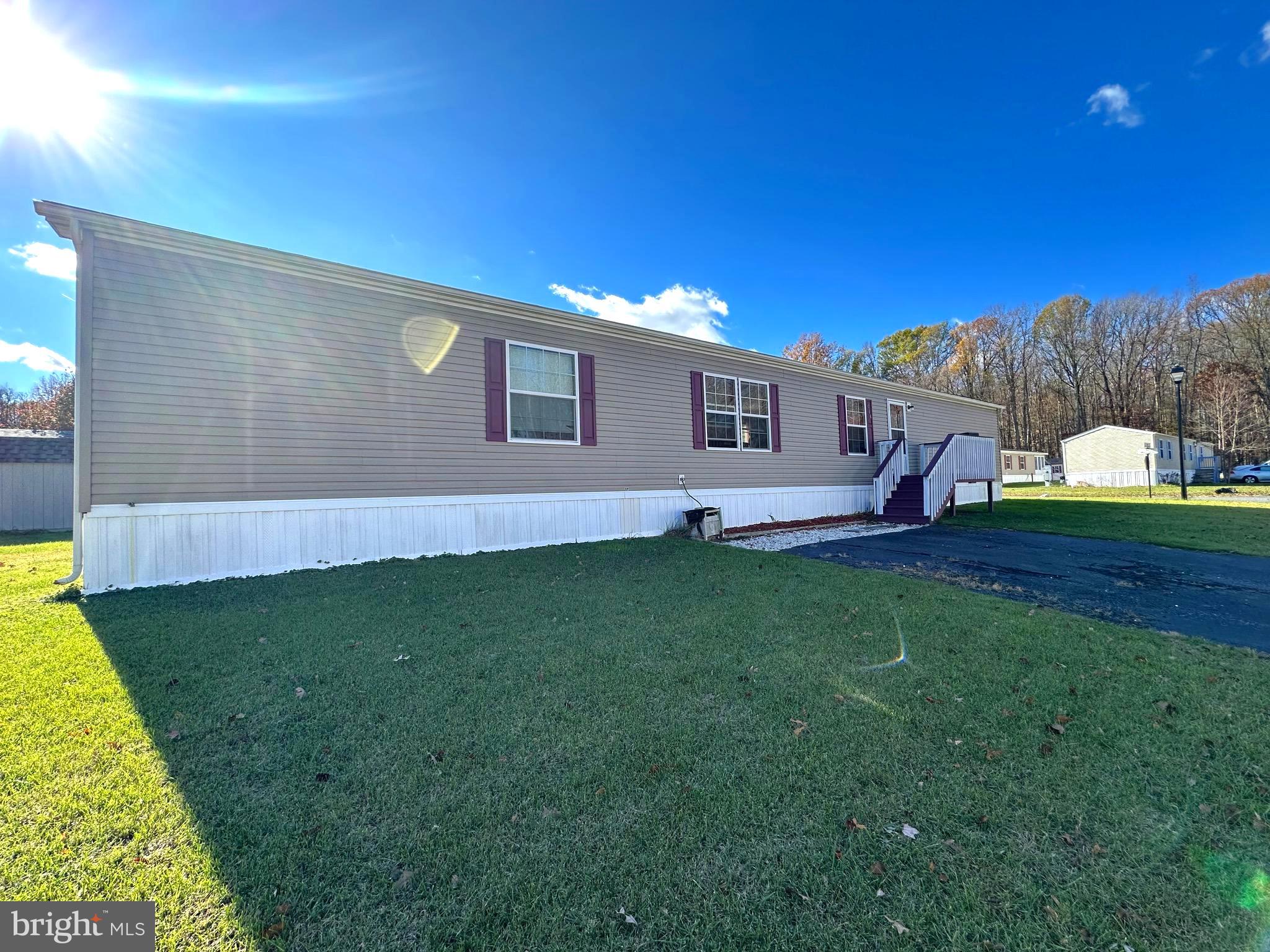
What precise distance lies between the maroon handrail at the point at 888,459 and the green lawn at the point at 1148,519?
1883 mm

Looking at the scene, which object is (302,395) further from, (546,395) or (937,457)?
(937,457)

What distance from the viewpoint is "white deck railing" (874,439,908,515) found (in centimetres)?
1277

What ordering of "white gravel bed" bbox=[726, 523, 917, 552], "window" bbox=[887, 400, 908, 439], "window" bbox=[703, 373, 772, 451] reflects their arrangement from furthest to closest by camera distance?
1. "window" bbox=[887, 400, 908, 439]
2. "window" bbox=[703, 373, 772, 451]
3. "white gravel bed" bbox=[726, 523, 917, 552]

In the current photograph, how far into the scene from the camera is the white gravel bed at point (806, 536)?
28.9ft

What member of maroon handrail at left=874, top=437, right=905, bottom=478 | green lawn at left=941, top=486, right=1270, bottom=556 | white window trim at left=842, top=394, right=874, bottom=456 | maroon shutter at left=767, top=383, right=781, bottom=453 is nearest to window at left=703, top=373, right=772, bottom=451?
maroon shutter at left=767, top=383, right=781, bottom=453

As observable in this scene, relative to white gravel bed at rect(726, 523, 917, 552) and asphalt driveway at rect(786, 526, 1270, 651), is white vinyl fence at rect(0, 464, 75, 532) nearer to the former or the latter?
white gravel bed at rect(726, 523, 917, 552)

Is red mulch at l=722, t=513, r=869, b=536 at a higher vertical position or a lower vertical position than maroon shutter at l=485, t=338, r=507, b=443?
lower

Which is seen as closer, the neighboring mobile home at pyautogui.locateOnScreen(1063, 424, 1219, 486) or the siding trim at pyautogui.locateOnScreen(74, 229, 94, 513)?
the siding trim at pyautogui.locateOnScreen(74, 229, 94, 513)

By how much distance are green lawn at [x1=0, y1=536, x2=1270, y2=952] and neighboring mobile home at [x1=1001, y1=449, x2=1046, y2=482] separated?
36.1 m

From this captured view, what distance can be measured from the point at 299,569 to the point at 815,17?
497 inches

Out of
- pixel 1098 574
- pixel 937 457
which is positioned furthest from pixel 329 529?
pixel 937 457

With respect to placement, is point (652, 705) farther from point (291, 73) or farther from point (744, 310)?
point (744, 310)

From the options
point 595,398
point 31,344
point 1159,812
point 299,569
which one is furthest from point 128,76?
point 31,344

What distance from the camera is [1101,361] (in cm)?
3684
